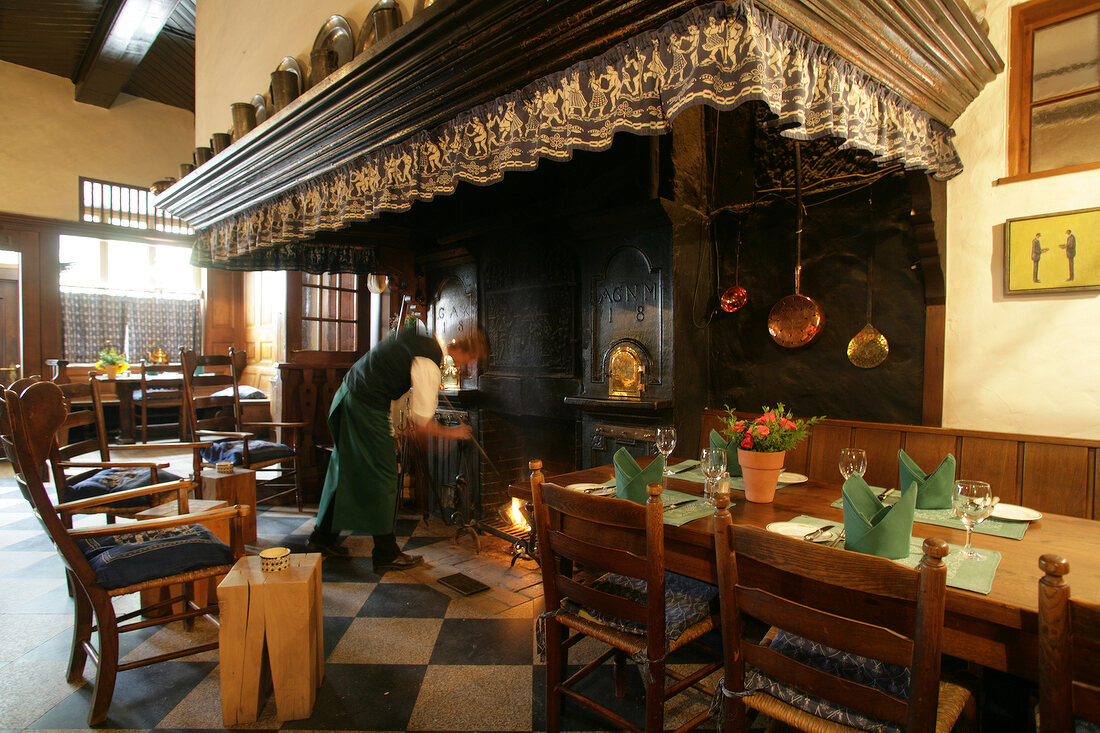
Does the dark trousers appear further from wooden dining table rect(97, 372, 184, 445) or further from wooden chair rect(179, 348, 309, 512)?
wooden dining table rect(97, 372, 184, 445)

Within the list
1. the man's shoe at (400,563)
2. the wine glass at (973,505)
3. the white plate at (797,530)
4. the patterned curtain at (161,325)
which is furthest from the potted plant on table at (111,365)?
the wine glass at (973,505)

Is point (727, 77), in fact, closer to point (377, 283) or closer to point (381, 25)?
point (381, 25)

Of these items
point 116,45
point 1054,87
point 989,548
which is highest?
point 116,45

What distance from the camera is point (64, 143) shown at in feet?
24.5

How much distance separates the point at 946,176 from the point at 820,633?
263 cm

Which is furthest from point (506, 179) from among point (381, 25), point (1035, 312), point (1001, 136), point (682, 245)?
point (1035, 312)

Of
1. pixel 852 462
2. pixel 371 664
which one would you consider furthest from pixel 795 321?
pixel 371 664

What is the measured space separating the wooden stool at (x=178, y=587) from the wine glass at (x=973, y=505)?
3047mm

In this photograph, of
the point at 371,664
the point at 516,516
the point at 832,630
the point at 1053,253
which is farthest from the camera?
the point at 516,516

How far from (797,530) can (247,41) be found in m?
4.19

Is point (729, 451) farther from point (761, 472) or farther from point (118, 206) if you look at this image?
point (118, 206)

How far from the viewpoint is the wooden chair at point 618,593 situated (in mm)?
1633

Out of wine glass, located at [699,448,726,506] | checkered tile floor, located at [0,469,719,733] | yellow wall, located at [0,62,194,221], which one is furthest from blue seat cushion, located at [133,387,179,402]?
wine glass, located at [699,448,726,506]

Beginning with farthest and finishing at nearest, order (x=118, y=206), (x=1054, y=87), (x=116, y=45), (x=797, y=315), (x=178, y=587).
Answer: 1. (x=118, y=206)
2. (x=116, y=45)
3. (x=797, y=315)
4. (x=178, y=587)
5. (x=1054, y=87)
